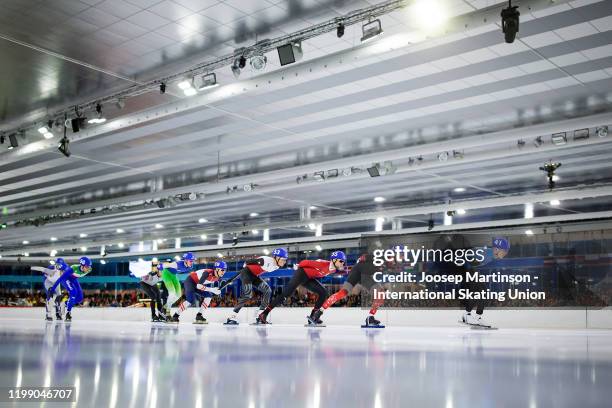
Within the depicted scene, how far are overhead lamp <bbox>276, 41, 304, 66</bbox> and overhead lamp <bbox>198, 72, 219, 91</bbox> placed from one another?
5.94 ft

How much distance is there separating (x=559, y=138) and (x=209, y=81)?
8313 mm

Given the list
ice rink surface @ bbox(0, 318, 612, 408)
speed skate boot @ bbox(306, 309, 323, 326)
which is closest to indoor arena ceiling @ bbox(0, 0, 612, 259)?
speed skate boot @ bbox(306, 309, 323, 326)

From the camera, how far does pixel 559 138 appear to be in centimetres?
1532

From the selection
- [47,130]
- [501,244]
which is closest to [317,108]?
[47,130]

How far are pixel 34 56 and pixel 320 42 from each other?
5.33 m

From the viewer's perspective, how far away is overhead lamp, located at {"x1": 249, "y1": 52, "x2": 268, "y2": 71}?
1148 centimetres

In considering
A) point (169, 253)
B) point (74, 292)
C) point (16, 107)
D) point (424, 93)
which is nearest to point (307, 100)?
point (424, 93)

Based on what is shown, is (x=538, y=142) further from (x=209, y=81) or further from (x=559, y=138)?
(x=209, y=81)

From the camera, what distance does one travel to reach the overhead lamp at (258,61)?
11.5m

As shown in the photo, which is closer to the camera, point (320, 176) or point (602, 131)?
point (602, 131)

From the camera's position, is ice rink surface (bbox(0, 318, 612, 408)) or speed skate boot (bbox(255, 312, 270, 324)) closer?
ice rink surface (bbox(0, 318, 612, 408))

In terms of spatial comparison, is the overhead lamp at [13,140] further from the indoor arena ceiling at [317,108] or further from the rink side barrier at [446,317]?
the rink side barrier at [446,317]

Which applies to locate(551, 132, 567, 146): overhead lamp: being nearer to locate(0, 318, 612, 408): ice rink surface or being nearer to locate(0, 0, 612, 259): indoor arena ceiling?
locate(0, 0, 612, 259): indoor arena ceiling

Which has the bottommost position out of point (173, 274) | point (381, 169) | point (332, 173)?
point (173, 274)
